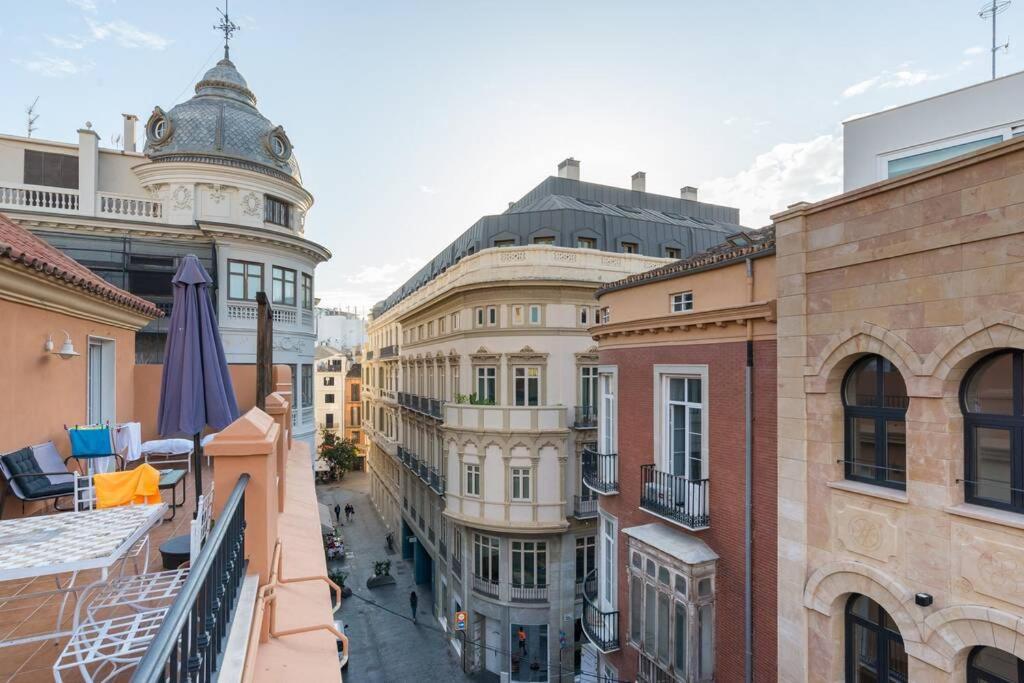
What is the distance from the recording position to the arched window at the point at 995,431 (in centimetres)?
554

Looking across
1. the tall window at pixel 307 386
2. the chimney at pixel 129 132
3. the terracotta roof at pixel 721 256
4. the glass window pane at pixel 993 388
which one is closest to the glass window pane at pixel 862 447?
the glass window pane at pixel 993 388

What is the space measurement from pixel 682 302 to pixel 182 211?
57.7 feet

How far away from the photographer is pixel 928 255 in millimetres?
6188

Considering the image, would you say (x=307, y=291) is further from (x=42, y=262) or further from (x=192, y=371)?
(x=192, y=371)

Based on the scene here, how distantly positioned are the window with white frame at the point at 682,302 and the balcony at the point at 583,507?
11.4m

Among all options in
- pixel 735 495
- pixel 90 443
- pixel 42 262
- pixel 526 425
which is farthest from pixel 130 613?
pixel 526 425

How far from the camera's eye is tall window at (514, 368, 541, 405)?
19938 millimetres

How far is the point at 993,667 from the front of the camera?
18.8ft

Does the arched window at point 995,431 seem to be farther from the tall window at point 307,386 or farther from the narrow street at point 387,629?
the narrow street at point 387,629

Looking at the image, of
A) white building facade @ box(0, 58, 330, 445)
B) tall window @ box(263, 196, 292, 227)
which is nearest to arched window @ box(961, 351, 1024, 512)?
white building facade @ box(0, 58, 330, 445)

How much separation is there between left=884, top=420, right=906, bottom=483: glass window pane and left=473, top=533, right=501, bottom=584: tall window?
1598 centimetres

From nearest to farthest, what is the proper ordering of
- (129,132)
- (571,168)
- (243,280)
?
(243,280) → (129,132) → (571,168)

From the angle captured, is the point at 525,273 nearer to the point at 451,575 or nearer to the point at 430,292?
the point at 430,292

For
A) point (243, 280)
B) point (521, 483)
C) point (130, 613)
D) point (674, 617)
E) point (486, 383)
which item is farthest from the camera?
point (486, 383)
